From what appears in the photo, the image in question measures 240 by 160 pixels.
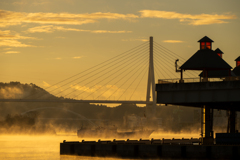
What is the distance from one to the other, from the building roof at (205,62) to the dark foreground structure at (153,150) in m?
12.6

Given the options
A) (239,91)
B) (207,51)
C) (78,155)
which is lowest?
(78,155)

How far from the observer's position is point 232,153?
70312mm

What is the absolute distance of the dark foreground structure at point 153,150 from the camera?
71.1 meters

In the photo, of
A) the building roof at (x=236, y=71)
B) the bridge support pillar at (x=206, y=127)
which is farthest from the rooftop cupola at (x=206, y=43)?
the building roof at (x=236, y=71)

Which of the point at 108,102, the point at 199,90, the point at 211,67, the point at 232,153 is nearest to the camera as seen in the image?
the point at 232,153

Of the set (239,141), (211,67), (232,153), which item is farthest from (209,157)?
(211,67)

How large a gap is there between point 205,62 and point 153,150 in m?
16.5

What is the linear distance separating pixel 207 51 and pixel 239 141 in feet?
49.2

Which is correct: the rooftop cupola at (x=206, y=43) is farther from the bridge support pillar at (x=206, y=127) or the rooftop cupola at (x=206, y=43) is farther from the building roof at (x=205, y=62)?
the bridge support pillar at (x=206, y=127)

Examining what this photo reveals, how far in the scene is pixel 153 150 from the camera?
246 ft

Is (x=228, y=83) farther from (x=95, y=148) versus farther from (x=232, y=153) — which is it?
(x=95, y=148)

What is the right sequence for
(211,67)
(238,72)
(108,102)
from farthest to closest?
(108,102) < (238,72) < (211,67)

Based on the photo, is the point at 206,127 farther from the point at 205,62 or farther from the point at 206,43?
the point at 206,43

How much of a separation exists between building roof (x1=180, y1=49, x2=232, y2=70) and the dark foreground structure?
495 inches
